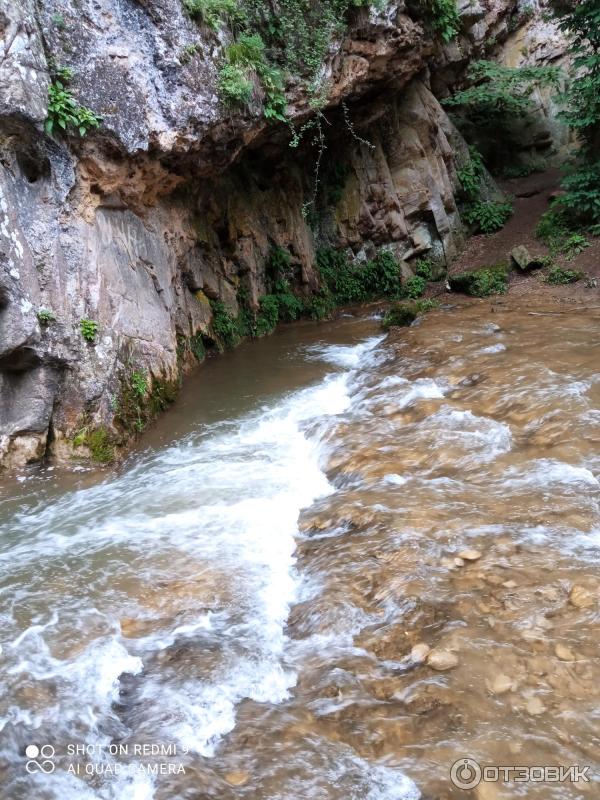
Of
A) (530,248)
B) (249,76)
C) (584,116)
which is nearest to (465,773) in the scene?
(249,76)

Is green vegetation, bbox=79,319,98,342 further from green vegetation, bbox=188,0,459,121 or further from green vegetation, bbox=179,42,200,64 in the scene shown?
green vegetation, bbox=188,0,459,121

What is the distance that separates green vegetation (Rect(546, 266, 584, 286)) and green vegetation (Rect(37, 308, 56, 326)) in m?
10.7

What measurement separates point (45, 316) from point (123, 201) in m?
2.71

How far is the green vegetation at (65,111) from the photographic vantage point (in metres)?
7.02

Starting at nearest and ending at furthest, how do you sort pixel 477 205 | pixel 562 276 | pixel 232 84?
pixel 232 84
pixel 562 276
pixel 477 205

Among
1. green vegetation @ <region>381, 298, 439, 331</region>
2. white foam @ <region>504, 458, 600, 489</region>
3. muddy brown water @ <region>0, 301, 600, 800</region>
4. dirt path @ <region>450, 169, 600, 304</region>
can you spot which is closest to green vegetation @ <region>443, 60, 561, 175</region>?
dirt path @ <region>450, 169, 600, 304</region>

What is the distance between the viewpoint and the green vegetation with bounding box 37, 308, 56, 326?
6824 mm

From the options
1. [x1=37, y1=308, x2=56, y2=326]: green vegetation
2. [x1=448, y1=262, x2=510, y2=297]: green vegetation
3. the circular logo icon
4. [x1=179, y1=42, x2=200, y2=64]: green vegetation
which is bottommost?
the circular logo icon

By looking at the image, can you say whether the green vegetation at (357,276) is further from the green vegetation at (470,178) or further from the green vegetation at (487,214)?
the green vegetation at (470,178)

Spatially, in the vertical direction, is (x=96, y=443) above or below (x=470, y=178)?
below

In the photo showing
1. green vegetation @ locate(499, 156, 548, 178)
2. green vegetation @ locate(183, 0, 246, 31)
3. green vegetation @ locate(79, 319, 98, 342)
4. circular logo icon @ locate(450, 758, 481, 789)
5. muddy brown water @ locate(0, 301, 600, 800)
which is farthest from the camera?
green vegetation @ locate(499, 156, 548, 178)

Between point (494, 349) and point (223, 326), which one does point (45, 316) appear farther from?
point (494, 349)

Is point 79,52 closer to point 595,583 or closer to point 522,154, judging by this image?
point 595,583

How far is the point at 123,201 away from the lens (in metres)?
8.66
